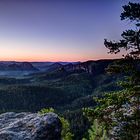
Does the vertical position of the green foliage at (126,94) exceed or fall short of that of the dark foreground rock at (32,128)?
it exceeds it

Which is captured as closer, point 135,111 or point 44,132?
point 135,111

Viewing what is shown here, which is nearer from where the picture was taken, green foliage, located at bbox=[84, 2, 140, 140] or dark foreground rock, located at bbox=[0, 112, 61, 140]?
green foliage, located at bbox=[84, 2, 140, 140]

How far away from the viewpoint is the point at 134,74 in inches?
981

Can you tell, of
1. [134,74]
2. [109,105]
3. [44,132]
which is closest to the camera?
[134,74]

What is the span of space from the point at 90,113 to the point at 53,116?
15.1 m

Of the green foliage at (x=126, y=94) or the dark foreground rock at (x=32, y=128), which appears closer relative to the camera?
the green foliage at (x=126, y=94)

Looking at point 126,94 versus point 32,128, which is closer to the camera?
point 126,94

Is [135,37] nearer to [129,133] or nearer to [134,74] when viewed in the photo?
[134,74]

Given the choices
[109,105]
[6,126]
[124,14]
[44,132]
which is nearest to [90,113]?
[109,105]

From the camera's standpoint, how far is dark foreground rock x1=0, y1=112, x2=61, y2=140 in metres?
38.5

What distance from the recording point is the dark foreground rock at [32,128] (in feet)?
126

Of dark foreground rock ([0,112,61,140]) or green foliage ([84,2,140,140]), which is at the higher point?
green foliage ([84,2,140,140])

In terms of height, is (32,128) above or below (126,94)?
below

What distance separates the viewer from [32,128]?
39281mm
